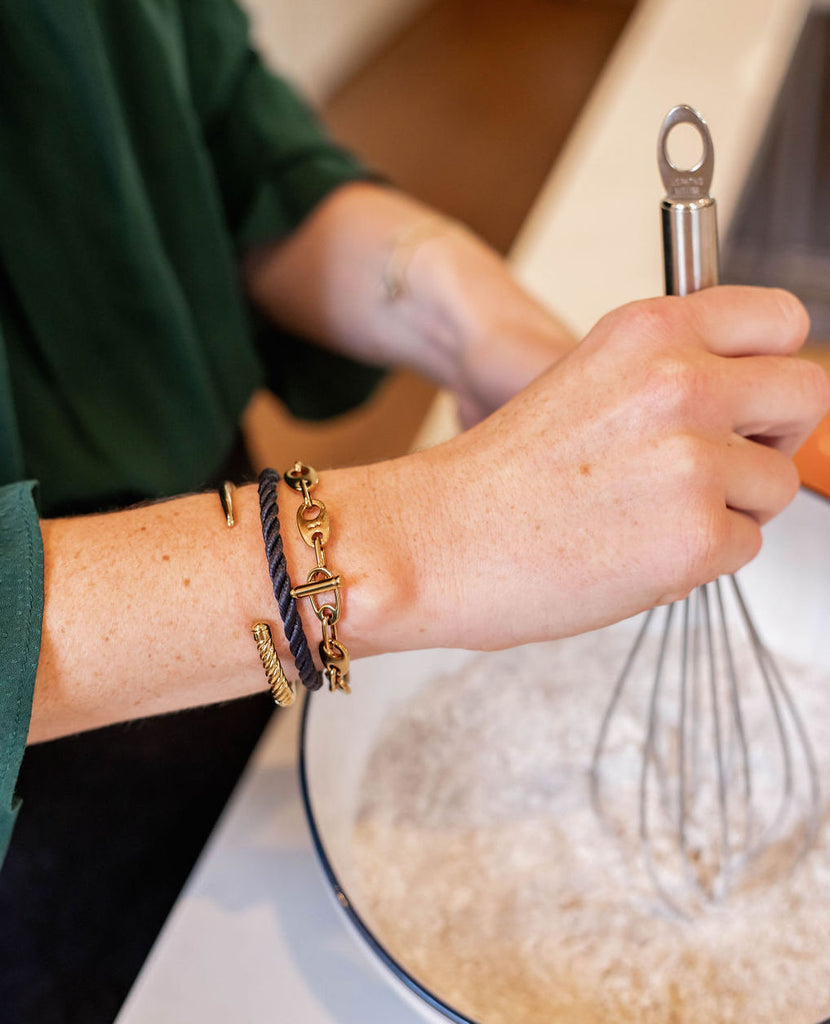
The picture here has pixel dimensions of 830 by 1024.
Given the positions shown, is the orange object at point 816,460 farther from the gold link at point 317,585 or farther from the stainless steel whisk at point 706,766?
the gold link at point 317,585

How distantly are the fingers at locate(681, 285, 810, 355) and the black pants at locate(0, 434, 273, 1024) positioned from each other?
351 mm

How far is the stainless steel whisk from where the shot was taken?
420 millimetres

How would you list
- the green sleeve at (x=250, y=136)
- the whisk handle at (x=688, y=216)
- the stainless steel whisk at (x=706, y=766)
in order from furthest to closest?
the green sleeve at (x=250, y=136) → the stainless steel whisk at (x=706, y=766) → the whisk handle at (x=688, y=216)

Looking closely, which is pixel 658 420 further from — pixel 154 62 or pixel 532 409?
pixel 154 62

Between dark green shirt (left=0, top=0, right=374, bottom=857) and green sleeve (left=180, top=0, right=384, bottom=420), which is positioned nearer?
dark green shirt (left=0, top=0, right=374, bottom=857)

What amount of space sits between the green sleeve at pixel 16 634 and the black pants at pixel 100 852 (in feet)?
0.46

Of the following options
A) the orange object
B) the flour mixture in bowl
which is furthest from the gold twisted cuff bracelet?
the orange object

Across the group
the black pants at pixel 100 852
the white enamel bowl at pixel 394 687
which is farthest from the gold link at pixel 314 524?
the black pants at pixel 100 852

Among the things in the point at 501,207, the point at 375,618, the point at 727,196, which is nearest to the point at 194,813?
the point at 375,618

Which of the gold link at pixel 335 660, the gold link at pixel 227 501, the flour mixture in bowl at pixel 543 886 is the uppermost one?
the gold link at pixel 227 501

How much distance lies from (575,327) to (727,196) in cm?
20

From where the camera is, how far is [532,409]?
1.21 ft

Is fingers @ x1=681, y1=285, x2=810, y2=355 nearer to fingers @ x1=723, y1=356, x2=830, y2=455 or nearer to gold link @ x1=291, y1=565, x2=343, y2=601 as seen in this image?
fingers @ x1=723, y1=356, x2=830, y2=455

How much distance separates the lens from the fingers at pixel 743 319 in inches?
14.2
